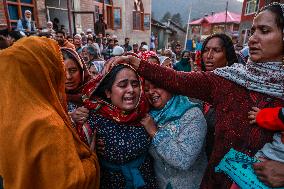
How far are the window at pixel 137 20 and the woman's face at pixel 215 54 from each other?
18355mm

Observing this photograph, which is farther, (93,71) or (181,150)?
(93,71)

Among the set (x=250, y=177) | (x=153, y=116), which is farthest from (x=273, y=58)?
(x=153, y=116)

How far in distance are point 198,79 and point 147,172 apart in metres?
0.81

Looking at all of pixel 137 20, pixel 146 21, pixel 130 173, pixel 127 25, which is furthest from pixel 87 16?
pixel 130 173

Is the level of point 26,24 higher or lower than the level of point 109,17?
lower

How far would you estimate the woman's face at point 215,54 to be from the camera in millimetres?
2787

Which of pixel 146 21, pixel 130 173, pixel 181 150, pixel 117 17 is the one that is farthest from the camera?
pixel 146 21

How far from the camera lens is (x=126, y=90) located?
1.92 metres

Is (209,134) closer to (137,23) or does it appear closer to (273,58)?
(273,58)

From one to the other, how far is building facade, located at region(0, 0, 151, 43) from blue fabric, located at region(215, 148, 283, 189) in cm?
965

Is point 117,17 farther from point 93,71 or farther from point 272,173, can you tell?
point 272,173

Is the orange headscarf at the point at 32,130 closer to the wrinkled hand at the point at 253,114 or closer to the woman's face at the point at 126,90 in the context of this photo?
the woman's face at the point at 126,90

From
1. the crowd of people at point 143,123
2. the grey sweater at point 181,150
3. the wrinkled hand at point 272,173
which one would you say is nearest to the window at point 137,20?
the crowd of people at point 143,123

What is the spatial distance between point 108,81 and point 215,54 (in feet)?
4.69
